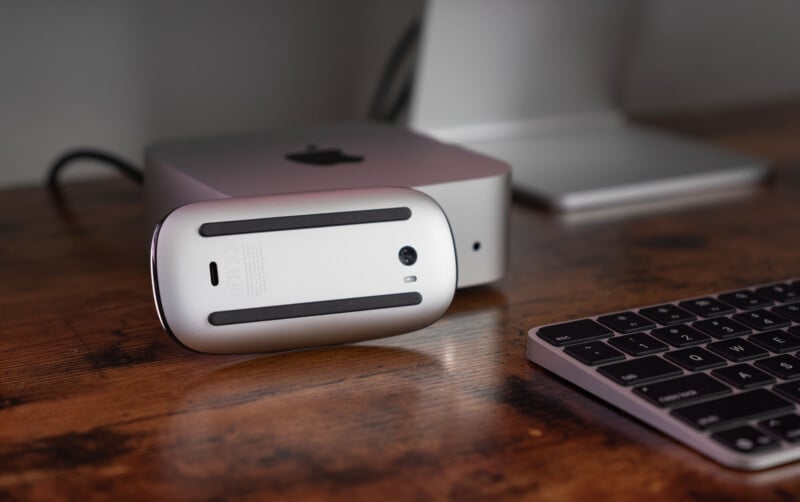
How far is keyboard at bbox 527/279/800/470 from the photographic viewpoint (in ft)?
1.44

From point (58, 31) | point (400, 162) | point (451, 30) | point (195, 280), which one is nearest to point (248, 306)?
point (195, 280)

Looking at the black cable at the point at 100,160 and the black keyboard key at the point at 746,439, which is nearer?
the black keyboard key at the point at 746,439

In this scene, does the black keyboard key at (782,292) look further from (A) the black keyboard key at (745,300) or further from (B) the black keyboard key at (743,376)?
(B) the black keyboard key at (743,376)

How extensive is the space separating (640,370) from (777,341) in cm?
9

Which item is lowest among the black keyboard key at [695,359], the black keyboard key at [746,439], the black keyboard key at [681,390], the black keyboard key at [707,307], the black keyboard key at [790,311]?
the black keyboard key at [746,439]

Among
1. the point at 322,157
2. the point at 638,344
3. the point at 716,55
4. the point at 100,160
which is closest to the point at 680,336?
the point at 638,344

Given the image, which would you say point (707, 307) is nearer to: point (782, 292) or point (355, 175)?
point (782, 292)

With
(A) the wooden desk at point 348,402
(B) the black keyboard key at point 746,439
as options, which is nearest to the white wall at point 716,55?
(A) the wooden desk at point 348,402

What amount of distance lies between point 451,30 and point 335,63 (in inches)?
10.3

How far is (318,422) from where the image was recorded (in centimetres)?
48

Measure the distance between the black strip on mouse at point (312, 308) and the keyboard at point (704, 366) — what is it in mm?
77

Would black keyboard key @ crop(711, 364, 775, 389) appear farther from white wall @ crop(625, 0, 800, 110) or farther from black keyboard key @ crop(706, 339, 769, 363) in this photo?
white wall @ crop(625, 0, 800, 110)

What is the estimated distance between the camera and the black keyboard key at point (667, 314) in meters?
0.55

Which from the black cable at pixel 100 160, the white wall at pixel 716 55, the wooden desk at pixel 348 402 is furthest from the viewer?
the white wall at pixel 716 55
